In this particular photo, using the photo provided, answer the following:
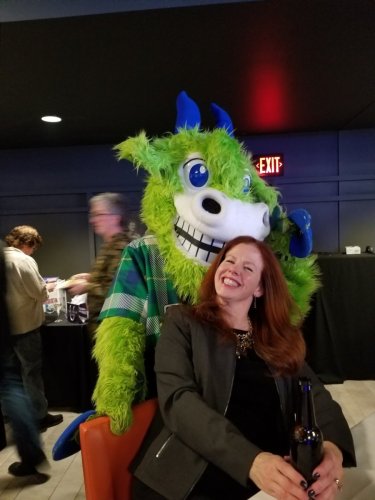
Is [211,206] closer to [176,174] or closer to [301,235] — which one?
[176,174]

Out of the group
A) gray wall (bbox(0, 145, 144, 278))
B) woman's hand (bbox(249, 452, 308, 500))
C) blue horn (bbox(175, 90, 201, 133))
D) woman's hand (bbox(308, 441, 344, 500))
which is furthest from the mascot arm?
gray wall (bbox(0, 145, 144, 278))

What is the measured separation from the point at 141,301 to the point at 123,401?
304 mm

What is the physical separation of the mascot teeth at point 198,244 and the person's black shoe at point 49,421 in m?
1.90

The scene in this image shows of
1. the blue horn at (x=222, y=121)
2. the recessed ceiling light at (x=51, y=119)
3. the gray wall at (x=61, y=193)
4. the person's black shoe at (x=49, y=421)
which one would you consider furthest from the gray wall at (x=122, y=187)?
the blue horn at (x=222, y=121)

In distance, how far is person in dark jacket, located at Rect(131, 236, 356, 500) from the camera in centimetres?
93

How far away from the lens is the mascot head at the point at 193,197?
3.89ft

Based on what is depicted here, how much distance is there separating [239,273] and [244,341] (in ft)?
0.70

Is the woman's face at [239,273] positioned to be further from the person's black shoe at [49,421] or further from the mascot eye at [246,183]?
the person's black shoe at [49,421]

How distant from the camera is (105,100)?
2426 mm

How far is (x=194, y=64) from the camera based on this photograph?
1.92 metres

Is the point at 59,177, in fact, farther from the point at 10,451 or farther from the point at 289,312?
the point at 289,312

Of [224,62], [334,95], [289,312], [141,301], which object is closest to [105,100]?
[224,62]

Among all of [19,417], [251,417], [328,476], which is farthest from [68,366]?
[328,476]

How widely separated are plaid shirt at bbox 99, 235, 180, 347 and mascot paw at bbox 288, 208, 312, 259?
459 millimetres
